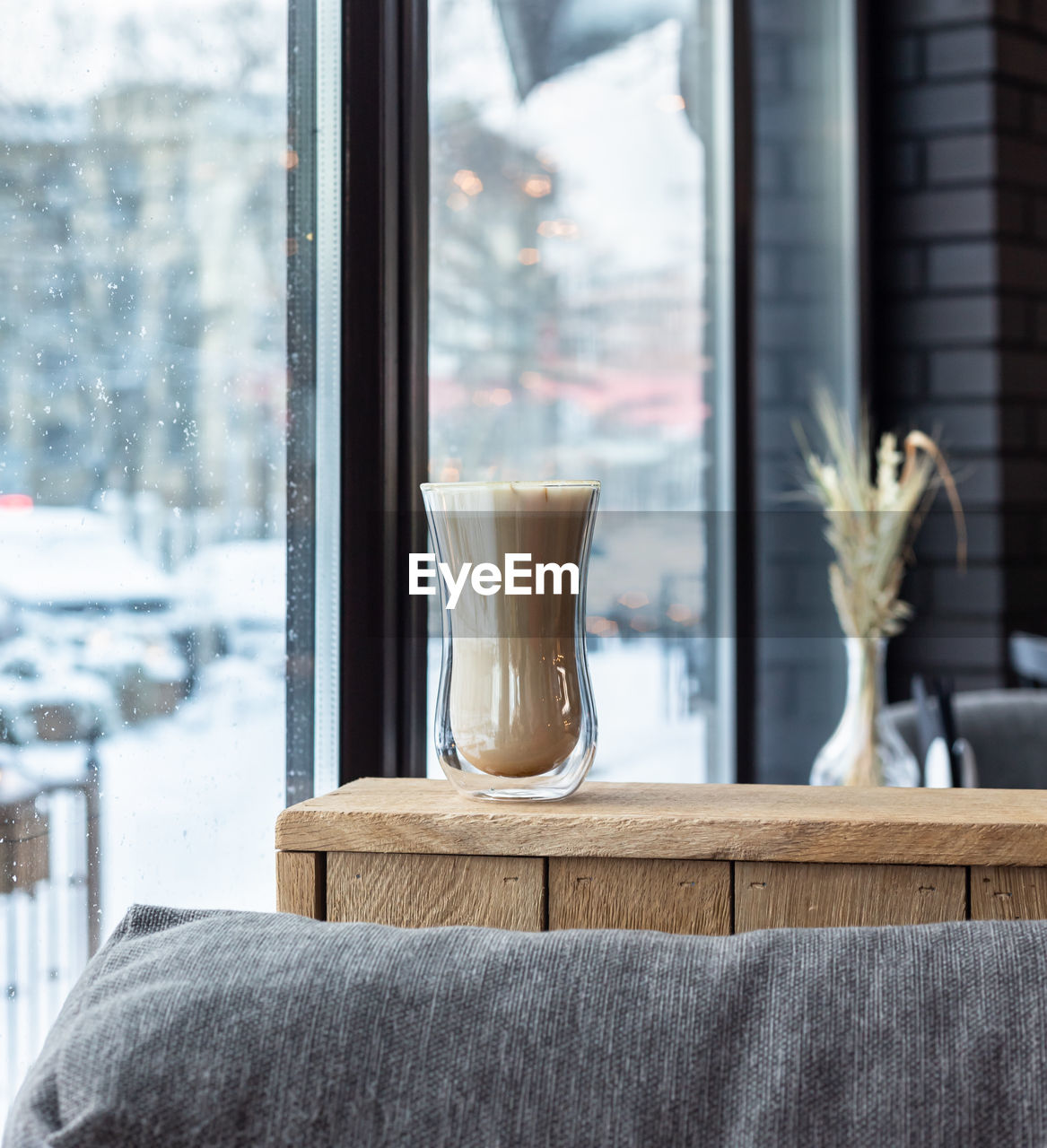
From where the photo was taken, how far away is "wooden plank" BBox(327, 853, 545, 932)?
2.44ft

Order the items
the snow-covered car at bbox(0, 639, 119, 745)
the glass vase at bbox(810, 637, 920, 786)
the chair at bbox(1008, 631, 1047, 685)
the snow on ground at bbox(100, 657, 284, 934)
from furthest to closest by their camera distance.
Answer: the chair at bbox(1008, 631, 1047, 685) < the glass vase at bbox(810, 637, 920, 786) < the snow on ground at bbox(100, 657, 284, 934) < the snow-covered car at bbox(0, 639, 119, 745)

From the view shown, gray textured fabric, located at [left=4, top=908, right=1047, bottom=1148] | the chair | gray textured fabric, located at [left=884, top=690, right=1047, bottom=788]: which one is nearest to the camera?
gray textured fabric, located at [left=4, top=908, right=1047, bottom=1148]

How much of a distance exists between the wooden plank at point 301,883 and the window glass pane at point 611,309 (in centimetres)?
79

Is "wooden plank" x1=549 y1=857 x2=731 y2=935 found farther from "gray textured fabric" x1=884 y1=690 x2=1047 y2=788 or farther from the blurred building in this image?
"gray textured fabric" x1=884 y1=690 x2=1047 y2=788

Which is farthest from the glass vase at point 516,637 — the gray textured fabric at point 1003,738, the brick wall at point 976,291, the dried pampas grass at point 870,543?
the brick wall at point 976,291

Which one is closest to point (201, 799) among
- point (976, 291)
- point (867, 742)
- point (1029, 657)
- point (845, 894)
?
point (845, 894)

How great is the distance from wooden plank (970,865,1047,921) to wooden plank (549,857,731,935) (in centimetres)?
15

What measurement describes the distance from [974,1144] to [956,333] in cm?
248

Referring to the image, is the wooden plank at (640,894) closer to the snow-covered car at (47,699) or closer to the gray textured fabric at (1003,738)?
the snow-covered car at (47,699)

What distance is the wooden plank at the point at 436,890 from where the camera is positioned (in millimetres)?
745

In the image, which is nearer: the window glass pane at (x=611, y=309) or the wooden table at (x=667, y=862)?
the wooden table at (x=667, y=862)

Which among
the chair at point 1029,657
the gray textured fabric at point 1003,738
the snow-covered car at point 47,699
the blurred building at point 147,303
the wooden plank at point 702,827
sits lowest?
the gray textured fabric at point 1003,738

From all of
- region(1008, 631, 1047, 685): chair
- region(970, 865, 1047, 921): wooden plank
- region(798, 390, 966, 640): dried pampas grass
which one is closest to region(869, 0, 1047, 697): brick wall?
region(1008, 631, 1047, 685): chair

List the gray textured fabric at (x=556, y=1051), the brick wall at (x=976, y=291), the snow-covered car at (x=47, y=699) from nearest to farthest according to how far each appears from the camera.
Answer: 1. the gray textured fabric at (x=556, y=1051)
2. the snow-covered car at (x=47, y=699)
3. the brick wall at (x=976, y=291)
